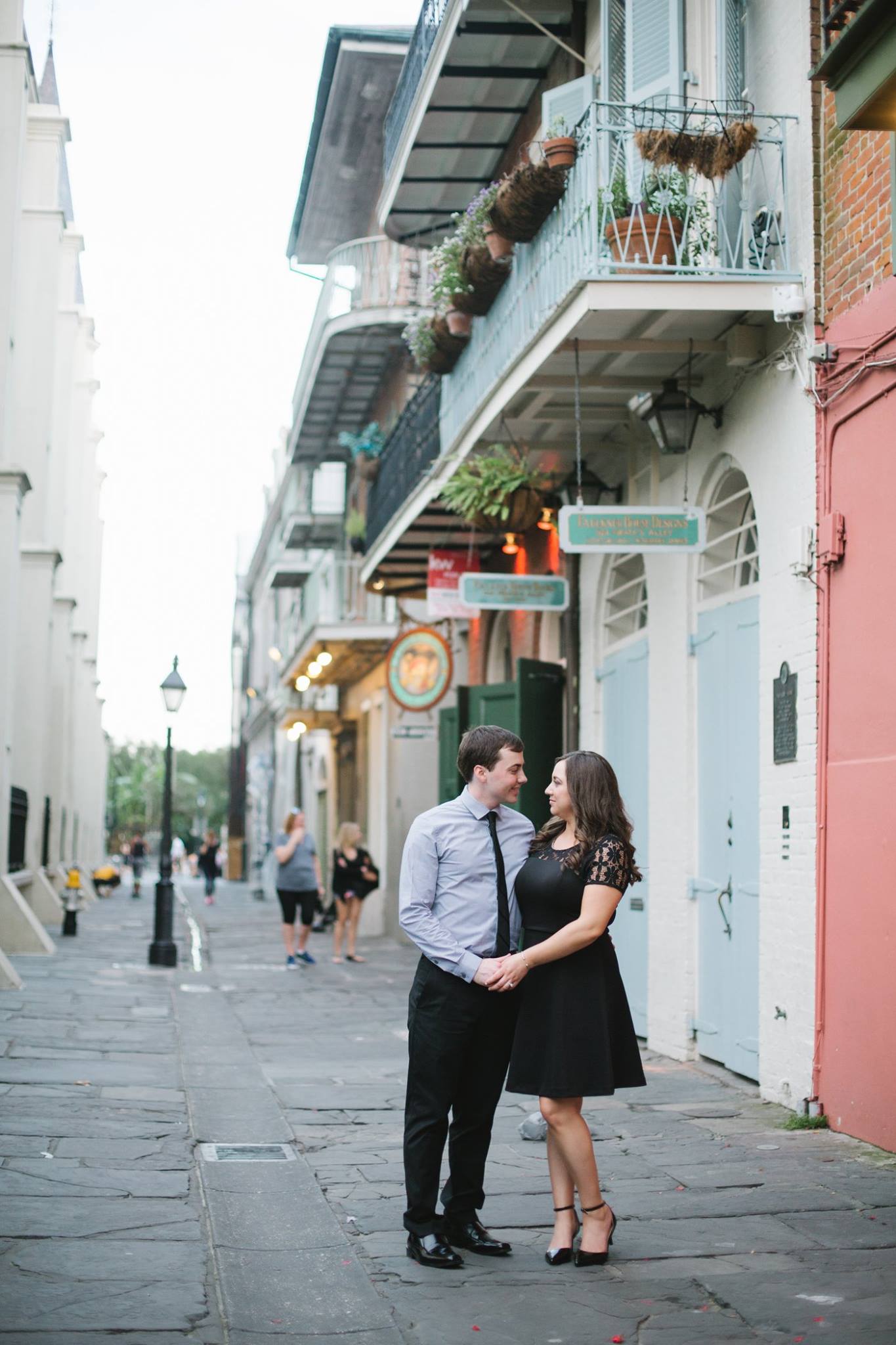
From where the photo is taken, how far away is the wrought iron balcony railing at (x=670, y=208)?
30.0ft

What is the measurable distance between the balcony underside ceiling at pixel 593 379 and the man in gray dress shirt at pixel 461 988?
427 cm

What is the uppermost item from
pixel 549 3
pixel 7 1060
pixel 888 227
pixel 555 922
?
pixel 549 3

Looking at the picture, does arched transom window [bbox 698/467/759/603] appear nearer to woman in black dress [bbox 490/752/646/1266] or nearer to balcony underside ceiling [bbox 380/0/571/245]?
woman in black dress [bbox 490/752/646/1266]

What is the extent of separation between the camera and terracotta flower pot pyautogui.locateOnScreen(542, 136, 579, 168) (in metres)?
10.2

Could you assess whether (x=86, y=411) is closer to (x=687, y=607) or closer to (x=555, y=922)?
(x=687, y=607)

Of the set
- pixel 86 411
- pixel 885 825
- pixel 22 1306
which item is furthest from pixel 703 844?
pixel 86 411

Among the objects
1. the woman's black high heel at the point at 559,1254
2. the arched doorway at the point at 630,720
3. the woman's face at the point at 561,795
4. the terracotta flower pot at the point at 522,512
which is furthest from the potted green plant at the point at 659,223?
the woman's black high heel at the point at 559,1254

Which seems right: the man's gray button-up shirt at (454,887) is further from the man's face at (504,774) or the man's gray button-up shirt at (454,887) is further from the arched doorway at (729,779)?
the arched doorway at (729,779)

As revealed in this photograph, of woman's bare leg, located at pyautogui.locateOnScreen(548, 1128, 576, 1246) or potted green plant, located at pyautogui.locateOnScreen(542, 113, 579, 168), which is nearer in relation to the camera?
woman's bare leg, located at pyautogui.locateOnScreen(548, 1128, 576, 1246)

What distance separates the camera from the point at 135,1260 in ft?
17.9

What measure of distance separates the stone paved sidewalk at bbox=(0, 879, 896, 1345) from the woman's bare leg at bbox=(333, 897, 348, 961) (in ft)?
25.3

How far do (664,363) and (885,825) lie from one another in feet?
13.9

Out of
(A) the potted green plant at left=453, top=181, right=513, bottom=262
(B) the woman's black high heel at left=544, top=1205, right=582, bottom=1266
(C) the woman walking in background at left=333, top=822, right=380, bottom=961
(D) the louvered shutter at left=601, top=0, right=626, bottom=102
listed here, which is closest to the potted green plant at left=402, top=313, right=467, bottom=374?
(A) the potted green plant at left=453, top=181, right=513, bottom=262

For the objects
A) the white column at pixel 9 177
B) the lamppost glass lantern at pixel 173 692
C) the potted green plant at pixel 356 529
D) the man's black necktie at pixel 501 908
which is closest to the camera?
the man's black necktie at pixel 501 908
